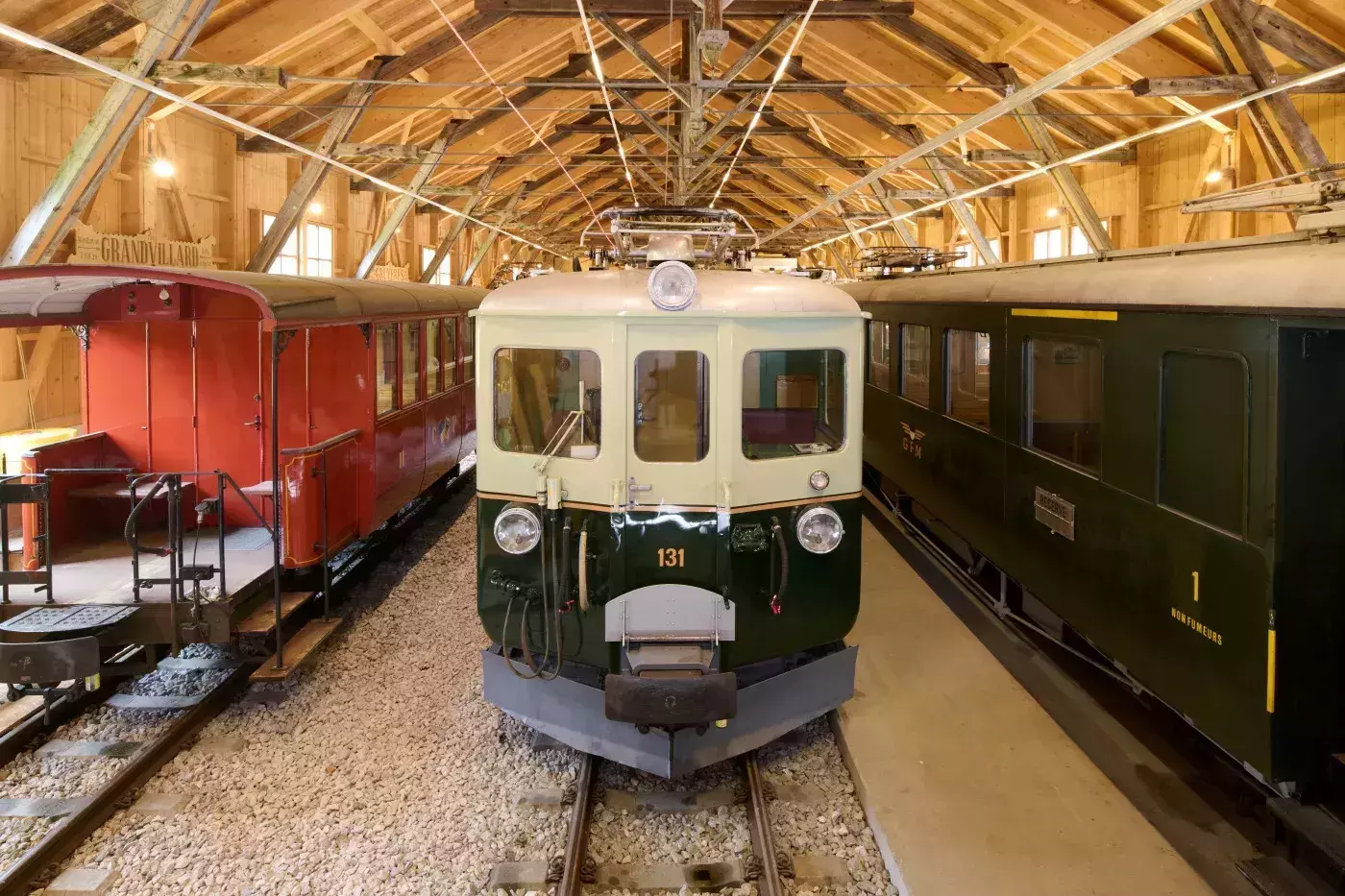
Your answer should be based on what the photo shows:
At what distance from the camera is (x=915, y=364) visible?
9.70m

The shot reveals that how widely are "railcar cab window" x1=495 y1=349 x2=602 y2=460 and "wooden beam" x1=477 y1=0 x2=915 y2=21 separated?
8.39 metres

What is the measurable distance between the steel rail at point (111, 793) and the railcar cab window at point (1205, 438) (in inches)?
233

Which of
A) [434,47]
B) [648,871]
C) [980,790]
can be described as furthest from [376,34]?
[980,790]

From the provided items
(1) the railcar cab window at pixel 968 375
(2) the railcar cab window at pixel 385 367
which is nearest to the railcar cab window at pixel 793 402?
(1) the railcar cab window at pixel 968 375

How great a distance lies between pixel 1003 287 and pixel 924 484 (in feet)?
9.11

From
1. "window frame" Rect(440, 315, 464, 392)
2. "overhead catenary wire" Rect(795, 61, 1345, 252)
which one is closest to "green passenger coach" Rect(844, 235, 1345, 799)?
"overhead catenary wire" Rect(795, 61, 1345, 252)

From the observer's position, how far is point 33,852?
4.28 m

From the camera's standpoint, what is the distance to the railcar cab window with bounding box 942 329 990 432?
295 inches

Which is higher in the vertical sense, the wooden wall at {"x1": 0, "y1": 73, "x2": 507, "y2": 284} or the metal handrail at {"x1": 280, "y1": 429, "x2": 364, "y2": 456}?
the wooden wall at {"x1": 0, "y1": 73, "x2": 507, "y2": 284}

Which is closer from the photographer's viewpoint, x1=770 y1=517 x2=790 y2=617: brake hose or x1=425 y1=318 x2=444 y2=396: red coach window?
x1=770 y1=517 x2=790 y2=617: brake hose

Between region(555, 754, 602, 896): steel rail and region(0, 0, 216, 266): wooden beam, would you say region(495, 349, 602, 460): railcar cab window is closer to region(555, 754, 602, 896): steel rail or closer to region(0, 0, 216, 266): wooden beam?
region(555, 754, 602, 896): steel rail

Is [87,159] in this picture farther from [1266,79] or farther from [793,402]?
[1266,79]

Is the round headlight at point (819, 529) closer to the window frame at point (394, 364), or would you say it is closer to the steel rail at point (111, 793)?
the steel rail at point (111, 793)

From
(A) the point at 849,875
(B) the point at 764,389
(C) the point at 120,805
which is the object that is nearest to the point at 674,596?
(B) the point at 764,389
